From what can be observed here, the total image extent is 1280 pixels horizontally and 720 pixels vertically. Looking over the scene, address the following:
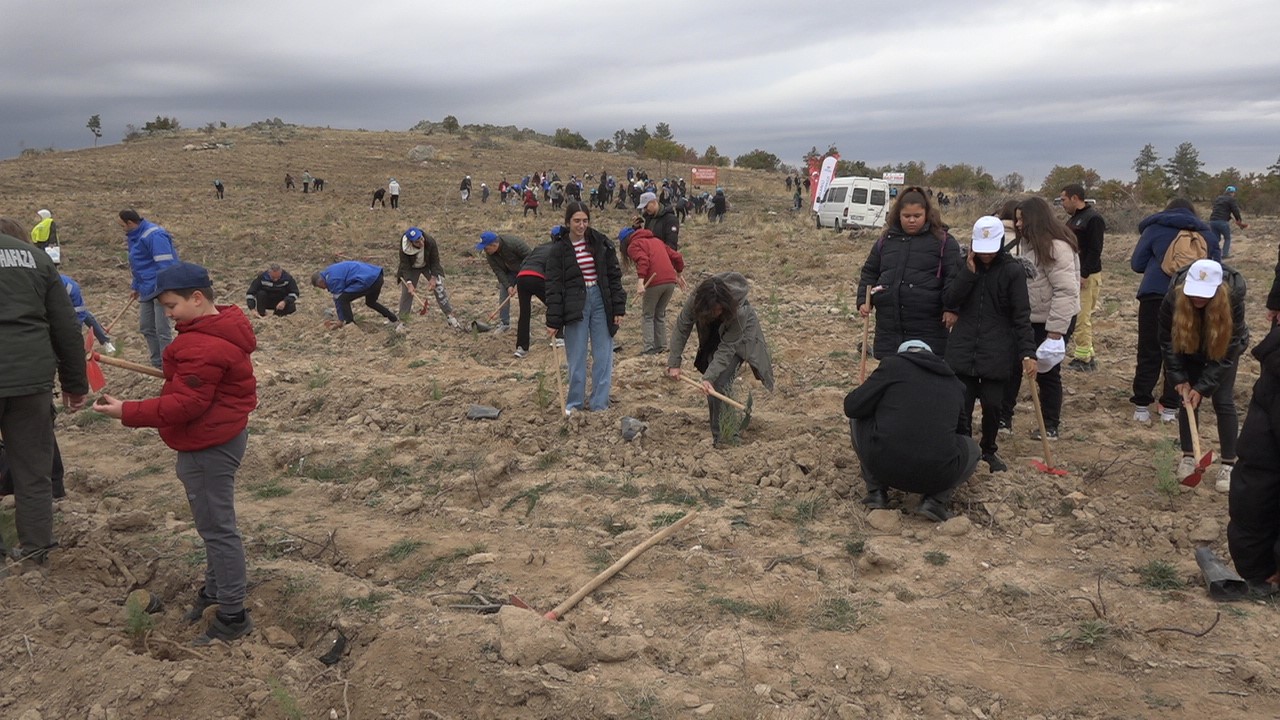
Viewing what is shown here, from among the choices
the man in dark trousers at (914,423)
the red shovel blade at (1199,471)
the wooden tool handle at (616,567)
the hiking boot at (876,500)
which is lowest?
the wooden tool handle at (616,567)

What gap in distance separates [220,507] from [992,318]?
4.14 m

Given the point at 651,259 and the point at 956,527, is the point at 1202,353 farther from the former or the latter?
the point at 651,259

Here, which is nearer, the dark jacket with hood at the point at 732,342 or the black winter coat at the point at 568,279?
the dark jacket with hood at the point at 732,342

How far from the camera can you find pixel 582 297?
6.06m

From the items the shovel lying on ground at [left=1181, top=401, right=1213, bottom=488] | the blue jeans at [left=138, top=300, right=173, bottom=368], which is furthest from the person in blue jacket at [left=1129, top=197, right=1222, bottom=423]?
the blue jeans at [left=138, top=300, right=173, bottom=368]

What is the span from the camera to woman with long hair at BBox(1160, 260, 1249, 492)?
4500 mm

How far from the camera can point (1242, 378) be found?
7.46 m

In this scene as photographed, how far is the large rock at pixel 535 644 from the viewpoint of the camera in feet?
10.8

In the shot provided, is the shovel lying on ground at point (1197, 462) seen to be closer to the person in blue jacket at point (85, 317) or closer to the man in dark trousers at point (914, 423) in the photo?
the man in dark trousers at point (914, 423)

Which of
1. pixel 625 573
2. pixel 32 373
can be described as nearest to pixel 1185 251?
pixel 625 573

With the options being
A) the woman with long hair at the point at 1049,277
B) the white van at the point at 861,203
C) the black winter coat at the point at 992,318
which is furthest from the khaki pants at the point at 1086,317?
the white van at the point at 861,203

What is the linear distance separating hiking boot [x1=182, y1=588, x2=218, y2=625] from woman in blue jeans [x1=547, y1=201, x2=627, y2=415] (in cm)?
290

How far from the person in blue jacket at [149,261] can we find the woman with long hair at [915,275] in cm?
576

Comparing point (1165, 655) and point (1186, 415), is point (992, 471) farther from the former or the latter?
point (1165, 655)
